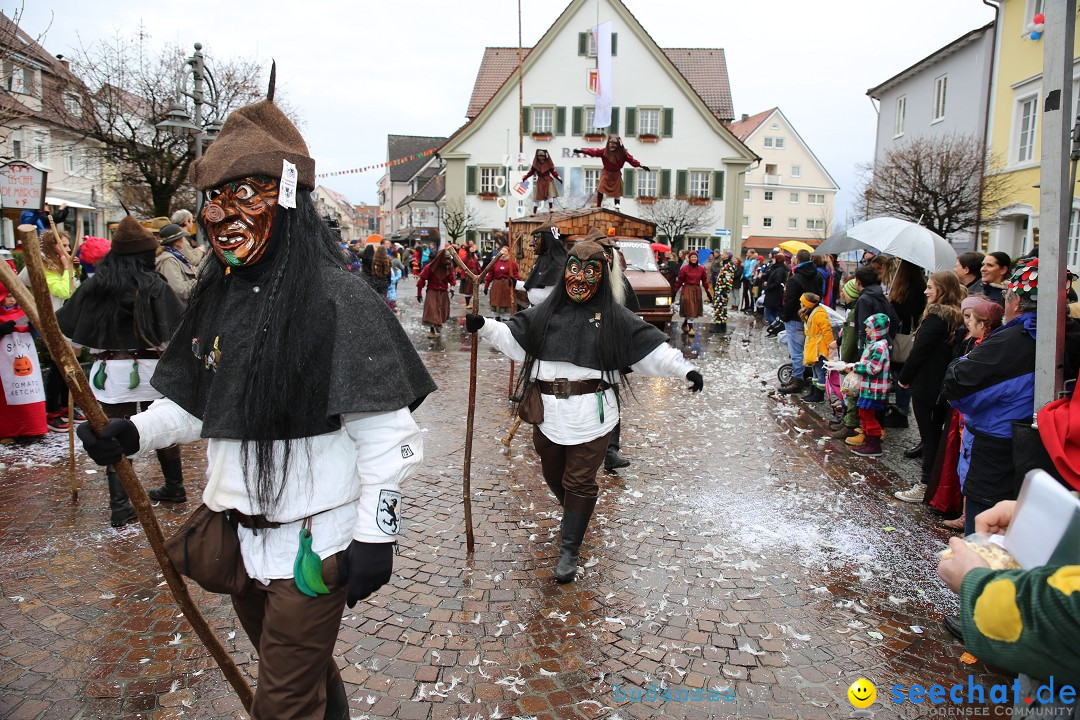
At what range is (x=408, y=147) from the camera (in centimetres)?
7156

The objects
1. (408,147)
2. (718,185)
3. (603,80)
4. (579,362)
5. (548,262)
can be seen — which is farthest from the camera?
(408,147)

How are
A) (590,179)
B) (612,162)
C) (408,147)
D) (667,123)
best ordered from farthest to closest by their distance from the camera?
(408,147)
(590,179)
(667,123)
(612,162)

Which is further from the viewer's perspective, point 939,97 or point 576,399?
point 939,97

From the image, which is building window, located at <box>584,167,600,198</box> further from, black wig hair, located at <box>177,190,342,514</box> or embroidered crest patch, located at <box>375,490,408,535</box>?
embroidered crest patch, located at <box>375,490,408,535</box>

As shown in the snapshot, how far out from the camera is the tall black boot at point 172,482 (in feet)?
17.7

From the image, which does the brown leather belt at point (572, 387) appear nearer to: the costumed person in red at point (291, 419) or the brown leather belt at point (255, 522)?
the costumed person in red at point (291, 419)

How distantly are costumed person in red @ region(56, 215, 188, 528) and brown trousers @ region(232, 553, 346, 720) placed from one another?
11.3 ft

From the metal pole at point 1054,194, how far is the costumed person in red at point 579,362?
1.91 m

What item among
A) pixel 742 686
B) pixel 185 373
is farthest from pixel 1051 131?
pixel 185 373

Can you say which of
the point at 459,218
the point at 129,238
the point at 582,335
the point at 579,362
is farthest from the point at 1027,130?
the point at 459,218

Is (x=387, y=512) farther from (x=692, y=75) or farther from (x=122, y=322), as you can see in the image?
(x=692, y=75)

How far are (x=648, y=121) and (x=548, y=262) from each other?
3015 centimetres

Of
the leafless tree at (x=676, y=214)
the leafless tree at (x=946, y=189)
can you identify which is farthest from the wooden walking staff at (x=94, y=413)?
the leafless tree at (x=676, y=214)

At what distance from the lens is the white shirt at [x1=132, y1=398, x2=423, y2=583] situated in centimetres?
213
